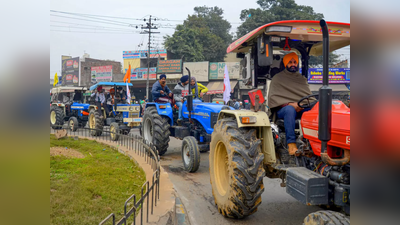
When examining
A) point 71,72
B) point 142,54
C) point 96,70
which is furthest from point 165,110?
point 71,72

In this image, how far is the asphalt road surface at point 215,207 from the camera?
4.15m

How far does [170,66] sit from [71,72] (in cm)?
2069

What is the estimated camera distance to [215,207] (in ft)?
15.3

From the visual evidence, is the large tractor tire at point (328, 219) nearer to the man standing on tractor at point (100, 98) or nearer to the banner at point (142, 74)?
the man standing on tractor at point (100, 98)

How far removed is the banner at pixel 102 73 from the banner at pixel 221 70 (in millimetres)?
15205

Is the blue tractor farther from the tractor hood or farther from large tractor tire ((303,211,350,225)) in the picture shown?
large tractor tire ((303,211,350,225))

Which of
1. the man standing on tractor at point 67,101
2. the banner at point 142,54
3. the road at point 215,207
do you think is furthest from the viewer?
the banner at point 142,54

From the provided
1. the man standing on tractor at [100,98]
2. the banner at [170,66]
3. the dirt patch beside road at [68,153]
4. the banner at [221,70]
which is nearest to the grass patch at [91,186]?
the dirt patch beside road at [68,153]

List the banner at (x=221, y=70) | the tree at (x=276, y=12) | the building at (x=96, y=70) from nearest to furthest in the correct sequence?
the banner at (x=221, y=70) → the tree at (x=276, y=12) → the building at (x=96, y=70)

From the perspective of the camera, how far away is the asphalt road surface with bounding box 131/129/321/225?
13.6 feet

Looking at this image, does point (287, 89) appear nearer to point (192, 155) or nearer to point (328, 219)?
point (328, 219)

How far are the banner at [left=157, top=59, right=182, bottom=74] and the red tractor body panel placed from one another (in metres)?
31.0
